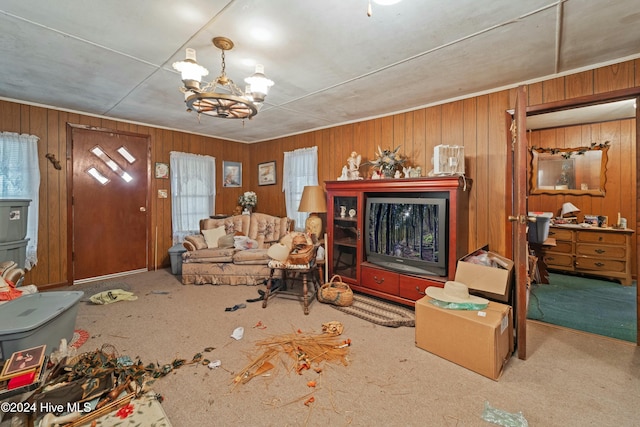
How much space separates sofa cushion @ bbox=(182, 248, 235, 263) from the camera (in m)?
3.92

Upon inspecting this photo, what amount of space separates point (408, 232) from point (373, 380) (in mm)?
1632

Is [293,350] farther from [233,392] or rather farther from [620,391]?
[620,391]

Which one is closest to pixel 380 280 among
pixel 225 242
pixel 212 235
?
pixel 225 242

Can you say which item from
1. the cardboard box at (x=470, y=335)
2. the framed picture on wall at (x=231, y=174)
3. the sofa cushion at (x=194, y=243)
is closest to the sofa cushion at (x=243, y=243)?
the sofa cushion at (x=194, y=243)

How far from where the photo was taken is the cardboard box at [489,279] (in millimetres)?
2148

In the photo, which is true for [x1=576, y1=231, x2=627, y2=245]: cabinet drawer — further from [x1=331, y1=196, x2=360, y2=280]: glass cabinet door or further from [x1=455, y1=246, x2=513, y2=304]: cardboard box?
[x1=331, y1=196, x2=360, y2=280]: glass cabinet door

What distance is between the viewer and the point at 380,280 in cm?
320

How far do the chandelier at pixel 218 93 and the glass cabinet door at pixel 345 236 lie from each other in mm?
1719

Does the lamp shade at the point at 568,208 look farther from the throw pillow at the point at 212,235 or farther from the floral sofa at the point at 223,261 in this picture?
the throw pillow at the point at 212,235

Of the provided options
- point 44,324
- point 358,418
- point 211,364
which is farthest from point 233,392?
point 44,324

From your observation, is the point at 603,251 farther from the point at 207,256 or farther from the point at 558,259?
the point at 207,256

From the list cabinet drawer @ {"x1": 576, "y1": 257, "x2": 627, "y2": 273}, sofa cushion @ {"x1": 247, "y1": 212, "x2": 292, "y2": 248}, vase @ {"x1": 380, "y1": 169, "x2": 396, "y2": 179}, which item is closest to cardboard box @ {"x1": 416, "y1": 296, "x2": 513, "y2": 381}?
vase @ {"x1": 380, "y1": 169, "x2": 396, "y2": 179}

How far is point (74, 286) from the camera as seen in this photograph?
3846mm

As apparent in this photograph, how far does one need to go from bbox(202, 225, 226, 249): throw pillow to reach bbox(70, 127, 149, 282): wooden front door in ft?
3.75
